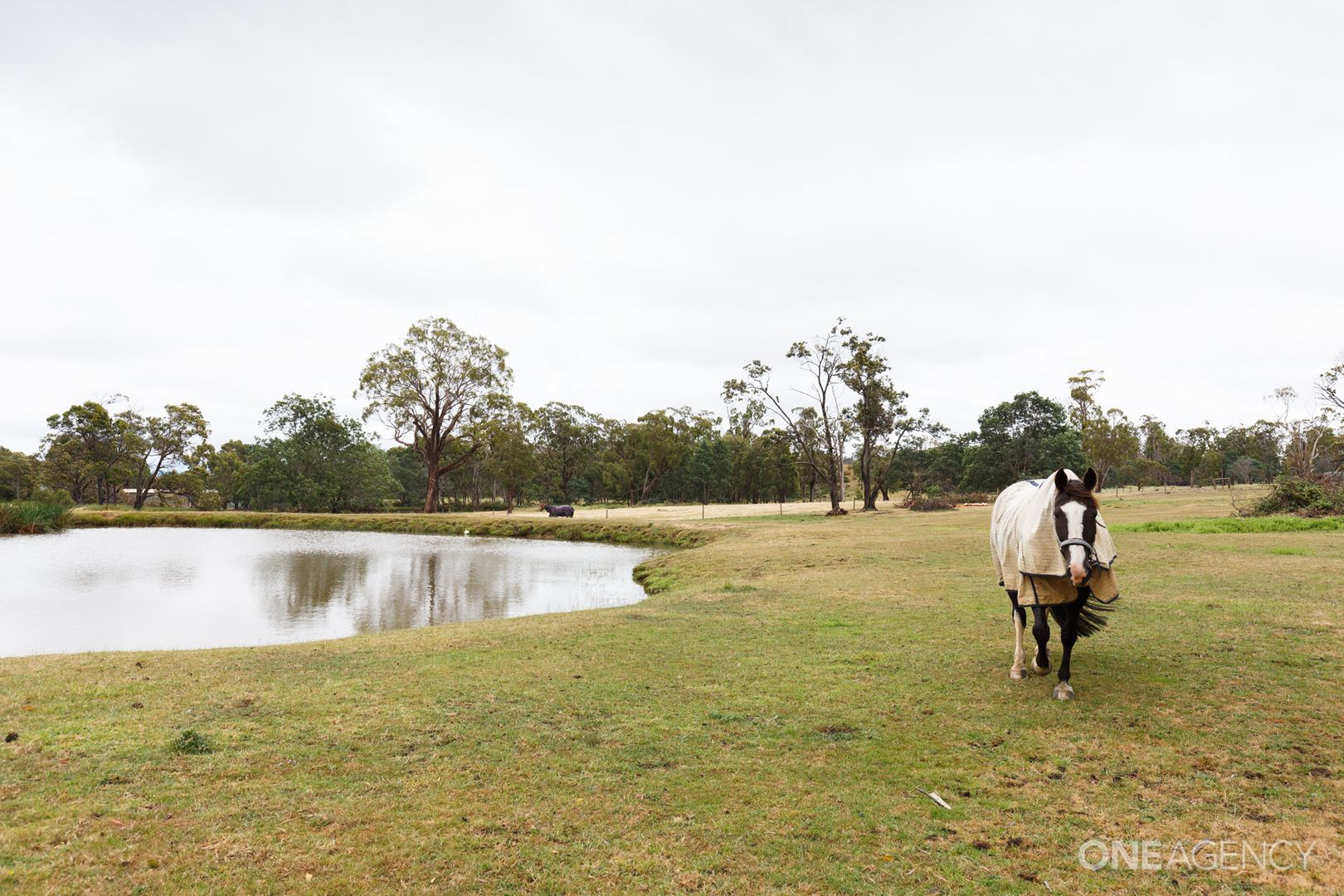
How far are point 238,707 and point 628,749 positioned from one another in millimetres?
3938

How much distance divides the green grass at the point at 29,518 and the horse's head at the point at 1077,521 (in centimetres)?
5259

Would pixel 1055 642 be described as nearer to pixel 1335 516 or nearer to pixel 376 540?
pixel 1335 516

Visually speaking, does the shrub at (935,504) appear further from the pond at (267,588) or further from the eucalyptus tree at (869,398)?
the pond at (267,588)

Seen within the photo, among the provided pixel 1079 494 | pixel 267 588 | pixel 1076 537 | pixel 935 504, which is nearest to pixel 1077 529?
pixel 1076 537

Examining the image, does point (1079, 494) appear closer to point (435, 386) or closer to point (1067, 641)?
point (1067, 641)

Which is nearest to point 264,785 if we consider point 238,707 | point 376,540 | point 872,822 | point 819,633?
point 238,707

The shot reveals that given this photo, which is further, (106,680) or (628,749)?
(106,680)

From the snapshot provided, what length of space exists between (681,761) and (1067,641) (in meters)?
4.15

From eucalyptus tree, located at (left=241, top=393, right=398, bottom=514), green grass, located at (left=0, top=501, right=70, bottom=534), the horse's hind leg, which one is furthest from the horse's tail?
eucalyptus tree, located at (left=241, top=393, right=398, bottom=514)

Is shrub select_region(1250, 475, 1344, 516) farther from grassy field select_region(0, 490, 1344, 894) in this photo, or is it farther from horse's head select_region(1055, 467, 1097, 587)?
horse's head select_region(1055, 467, 1097, 587)

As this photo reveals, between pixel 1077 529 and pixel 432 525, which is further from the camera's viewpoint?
pixel 432 525

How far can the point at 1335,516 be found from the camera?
23.8 m

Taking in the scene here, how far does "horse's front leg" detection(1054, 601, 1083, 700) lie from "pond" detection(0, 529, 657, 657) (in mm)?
11442

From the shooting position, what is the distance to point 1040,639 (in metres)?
7.23
